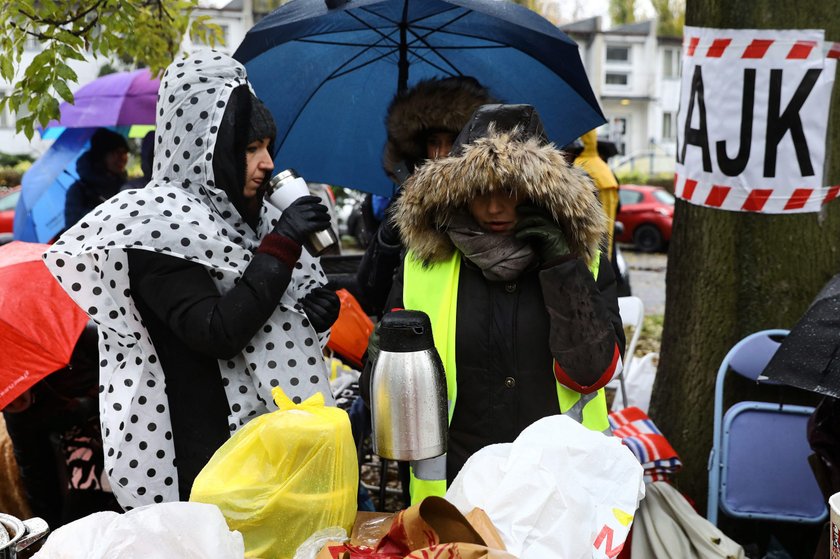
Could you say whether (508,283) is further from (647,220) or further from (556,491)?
(647,220)

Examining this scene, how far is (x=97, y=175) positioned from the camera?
6816 millimetres

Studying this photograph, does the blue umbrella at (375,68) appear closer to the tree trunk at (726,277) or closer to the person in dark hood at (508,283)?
the tree trunk at (726,277)

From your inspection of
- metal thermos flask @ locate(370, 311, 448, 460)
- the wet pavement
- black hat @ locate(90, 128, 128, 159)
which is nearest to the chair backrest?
metal thermos flask @ locate(370, 311, 448, 460)

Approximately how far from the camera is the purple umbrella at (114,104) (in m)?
7.14

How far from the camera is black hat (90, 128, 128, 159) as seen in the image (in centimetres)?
686

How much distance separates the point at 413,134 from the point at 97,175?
159 inches

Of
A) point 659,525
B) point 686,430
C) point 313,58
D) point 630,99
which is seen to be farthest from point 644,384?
point 630,99

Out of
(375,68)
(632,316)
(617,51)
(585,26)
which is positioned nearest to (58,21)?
(375,68)

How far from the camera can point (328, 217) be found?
259cm

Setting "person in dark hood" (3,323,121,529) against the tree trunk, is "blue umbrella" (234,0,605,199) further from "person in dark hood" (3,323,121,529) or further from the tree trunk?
"person in dark hood" (3,323,121,529)

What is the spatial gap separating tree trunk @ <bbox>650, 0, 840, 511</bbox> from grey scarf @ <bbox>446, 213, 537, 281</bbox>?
5.73ft

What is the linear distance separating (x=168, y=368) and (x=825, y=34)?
2.87 m

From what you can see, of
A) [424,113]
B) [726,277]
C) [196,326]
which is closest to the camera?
[196,326]

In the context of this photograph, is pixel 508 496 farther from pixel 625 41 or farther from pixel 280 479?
pixel 625 41
